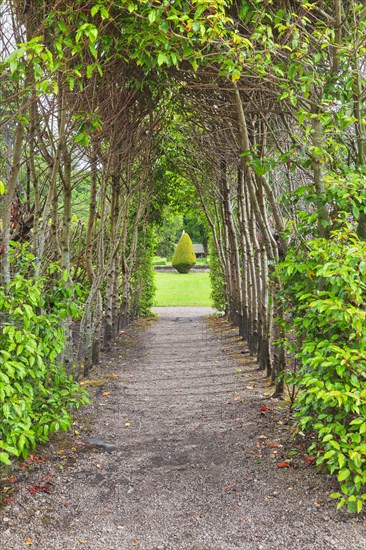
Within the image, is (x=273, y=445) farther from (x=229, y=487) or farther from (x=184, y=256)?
(x=184, y=256)

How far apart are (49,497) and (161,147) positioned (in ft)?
31.9

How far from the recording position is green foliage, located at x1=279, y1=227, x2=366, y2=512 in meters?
3.31

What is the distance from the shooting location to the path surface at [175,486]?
3.33m

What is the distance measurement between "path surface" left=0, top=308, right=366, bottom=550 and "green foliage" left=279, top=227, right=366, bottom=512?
42 centimetres

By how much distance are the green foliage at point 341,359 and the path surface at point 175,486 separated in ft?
1.38

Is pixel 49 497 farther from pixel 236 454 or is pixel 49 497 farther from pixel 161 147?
pixel 161 147

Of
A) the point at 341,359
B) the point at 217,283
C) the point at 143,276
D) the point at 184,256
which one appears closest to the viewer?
the point at 341,359

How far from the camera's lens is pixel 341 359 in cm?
346

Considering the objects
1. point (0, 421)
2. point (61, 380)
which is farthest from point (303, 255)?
point (0, 421)

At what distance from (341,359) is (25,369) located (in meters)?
2.27

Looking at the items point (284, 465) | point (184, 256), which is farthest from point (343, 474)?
point (184, 256)

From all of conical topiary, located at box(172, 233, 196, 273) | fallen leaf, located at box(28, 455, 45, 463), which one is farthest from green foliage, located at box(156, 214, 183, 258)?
fallen leaf, located at box(28, 455, 45, 463)

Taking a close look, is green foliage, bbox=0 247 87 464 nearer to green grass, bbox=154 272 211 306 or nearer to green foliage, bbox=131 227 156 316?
green foliage, bbox=131 227 156 316

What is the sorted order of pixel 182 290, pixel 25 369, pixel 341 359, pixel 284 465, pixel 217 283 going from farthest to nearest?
pixel 182 290 < pixel 217 283 < pixel 284 465 < pixel 25 369 < pixel 341 359
